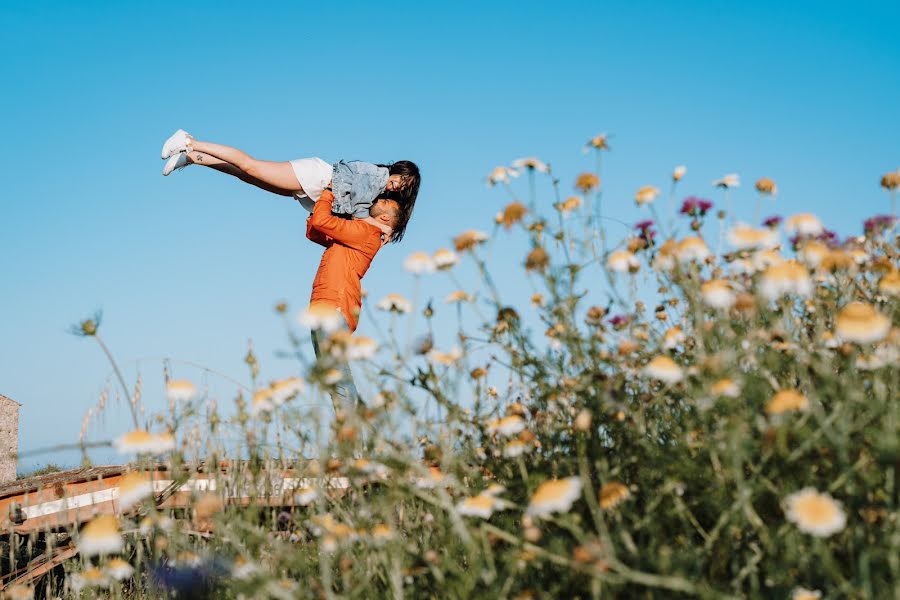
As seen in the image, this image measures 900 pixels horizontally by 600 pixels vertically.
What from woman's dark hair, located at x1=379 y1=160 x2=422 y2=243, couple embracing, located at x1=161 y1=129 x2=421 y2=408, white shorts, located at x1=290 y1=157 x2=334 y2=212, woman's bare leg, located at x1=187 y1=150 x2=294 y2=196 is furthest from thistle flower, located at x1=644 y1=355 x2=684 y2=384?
woman's dark hair, located at x1=379 y1=160 x2=422 y2=243

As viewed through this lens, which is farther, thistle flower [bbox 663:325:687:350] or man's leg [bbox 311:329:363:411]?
thistle flower [bbox 663:325:687:350]

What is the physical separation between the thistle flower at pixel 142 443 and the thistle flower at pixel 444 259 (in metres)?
0.97

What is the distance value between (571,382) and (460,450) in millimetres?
499

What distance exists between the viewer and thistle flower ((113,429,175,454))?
2.15 meters

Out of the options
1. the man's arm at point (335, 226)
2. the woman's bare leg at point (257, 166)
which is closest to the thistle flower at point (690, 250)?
the man's arm at point (335, 226)

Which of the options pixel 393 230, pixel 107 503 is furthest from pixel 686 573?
pixel 393 230

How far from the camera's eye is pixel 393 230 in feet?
19.0

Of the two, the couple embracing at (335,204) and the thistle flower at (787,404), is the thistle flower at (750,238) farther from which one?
the couple embracing at (335,204)

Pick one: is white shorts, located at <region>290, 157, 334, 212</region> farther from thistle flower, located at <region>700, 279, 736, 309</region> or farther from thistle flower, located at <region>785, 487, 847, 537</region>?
thistle flower, located at <region>785, 487, 847, 537</region>

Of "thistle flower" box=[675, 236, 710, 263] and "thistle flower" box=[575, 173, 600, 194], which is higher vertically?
"thistle flower" box=[575, 173, 600, 194]

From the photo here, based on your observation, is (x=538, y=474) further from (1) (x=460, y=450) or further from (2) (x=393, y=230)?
(2) (x=393, y=230)

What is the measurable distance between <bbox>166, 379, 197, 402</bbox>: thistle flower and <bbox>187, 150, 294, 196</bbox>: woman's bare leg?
2554 mm

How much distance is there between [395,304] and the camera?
2514 millimetres

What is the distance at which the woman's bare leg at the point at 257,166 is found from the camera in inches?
190
